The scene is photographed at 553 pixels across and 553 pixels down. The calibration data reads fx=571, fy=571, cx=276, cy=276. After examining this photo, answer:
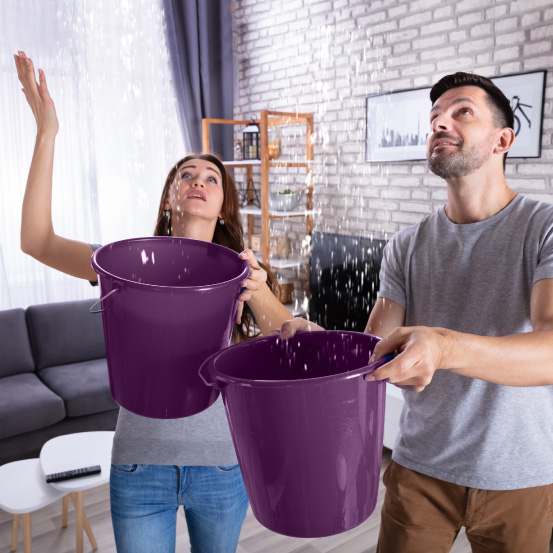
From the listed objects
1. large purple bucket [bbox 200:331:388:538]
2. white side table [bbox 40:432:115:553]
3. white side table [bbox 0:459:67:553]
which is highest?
large purple bucket [bbox 200:331:388:538]

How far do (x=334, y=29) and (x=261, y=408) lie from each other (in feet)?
11.5

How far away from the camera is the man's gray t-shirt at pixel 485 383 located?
116cm

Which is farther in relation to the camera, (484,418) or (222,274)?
(484,418)

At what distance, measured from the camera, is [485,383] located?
3.99 feet

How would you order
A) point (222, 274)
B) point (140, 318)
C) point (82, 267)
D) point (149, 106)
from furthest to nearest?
point (149, 106), point (82, 267), point (222, 274), point (140, 318)

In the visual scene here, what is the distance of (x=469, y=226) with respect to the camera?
1.25 meters

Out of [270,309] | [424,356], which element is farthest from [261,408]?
[270,309]

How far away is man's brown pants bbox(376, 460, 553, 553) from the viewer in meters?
1.21

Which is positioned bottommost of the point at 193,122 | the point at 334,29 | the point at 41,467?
the point at 41,467

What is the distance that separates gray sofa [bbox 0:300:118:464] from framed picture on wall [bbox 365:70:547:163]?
2024 millimetres

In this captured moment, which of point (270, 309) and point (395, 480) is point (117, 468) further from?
point (395, 480)

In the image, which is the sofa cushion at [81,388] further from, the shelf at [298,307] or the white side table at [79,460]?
the shelf at [298,307]

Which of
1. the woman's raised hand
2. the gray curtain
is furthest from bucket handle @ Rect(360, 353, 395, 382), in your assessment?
the gray curtain

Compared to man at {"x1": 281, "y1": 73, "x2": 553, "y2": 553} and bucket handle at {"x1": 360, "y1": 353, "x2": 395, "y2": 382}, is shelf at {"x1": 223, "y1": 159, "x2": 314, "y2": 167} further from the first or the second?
bucket handle at {"x1": 360, "y1": 353, "x2": 395, "y2": 382}
